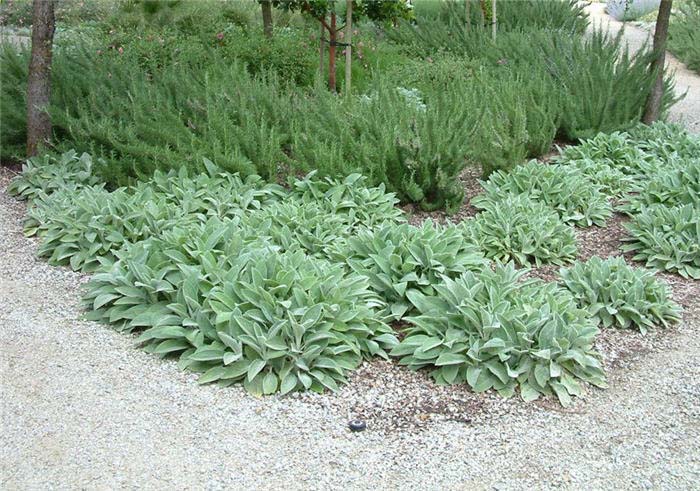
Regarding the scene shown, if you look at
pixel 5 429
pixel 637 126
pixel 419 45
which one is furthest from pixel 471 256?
pixel 419 45

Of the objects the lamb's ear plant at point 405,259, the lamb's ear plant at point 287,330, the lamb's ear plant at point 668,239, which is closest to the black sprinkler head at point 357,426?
the lamb's ear plant at point 287,330

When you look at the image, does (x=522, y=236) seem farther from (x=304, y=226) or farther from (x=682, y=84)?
(x=682, y=84)

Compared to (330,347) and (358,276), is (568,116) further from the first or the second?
(330,347)

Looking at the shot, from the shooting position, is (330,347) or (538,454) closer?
(538,454)

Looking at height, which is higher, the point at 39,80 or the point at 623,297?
the point at 39,80

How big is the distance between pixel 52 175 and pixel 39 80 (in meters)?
0.72

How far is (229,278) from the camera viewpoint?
374 centimetres

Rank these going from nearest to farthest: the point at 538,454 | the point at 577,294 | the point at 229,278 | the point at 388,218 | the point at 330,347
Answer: the point at 538,454 < the point at 330,347 < the point at 229,278 < the point at 577,294 < the point at 388,218

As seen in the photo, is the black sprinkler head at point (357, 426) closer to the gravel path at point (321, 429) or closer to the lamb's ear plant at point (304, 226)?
the gravel path at point (321, 429)

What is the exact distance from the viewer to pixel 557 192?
5.31m

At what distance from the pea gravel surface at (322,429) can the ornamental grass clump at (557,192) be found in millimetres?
1618

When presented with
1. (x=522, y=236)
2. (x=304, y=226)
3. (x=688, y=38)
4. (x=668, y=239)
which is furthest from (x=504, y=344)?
(x=688, y=38)

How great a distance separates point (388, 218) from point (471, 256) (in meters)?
0.86

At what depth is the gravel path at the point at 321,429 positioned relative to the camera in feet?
9.23
